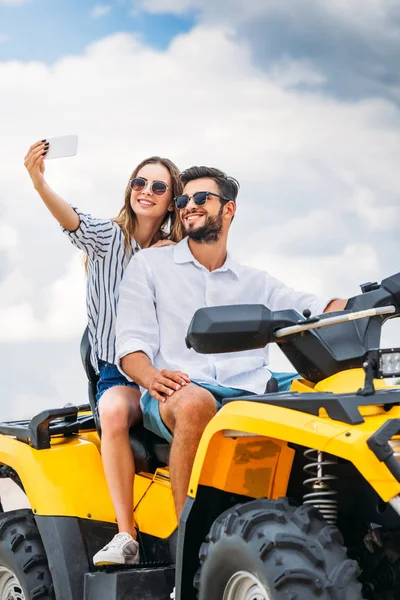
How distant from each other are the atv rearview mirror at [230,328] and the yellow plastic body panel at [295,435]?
23cm

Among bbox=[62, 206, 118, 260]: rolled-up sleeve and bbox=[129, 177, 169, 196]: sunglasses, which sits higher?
bbox=[129, 177, 169, 196]: sunglasses

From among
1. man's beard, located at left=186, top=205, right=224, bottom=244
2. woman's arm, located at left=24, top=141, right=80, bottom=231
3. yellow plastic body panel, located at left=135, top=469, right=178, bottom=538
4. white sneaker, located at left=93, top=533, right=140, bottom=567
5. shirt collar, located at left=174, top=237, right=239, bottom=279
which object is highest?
woman's arm, located at left=24, top=141, right=80, bottom=231

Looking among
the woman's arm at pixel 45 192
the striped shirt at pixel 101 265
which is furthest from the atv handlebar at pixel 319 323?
the woman's arm at pixel 45 192

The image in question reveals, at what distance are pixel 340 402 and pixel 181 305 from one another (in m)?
1.71

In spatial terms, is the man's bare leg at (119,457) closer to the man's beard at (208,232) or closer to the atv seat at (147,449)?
the atv seat at (147,449)

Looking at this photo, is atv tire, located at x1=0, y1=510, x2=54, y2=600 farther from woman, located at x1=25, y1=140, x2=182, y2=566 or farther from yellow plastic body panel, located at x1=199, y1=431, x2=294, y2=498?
yellow plastic body panel, located at x1=199, y1=431, x2=294, y2=498

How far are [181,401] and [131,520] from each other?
0.89 metres

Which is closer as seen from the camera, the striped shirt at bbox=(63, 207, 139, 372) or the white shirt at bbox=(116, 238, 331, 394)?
the white shirt at bbox=(116, 238, 331, 394)

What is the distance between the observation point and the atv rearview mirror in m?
3.37

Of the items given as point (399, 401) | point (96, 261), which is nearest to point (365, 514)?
point (399, 401)

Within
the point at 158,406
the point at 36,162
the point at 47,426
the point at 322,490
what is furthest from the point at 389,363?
the point at 36,162

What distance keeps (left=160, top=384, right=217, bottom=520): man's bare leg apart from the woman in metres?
0.58

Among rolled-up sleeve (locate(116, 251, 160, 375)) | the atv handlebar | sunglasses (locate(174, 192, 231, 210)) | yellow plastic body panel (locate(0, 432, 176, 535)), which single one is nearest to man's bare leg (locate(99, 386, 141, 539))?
yellow plastic body panel (locate(0, 432, 176, 535))

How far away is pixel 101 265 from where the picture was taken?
18.1 ft
